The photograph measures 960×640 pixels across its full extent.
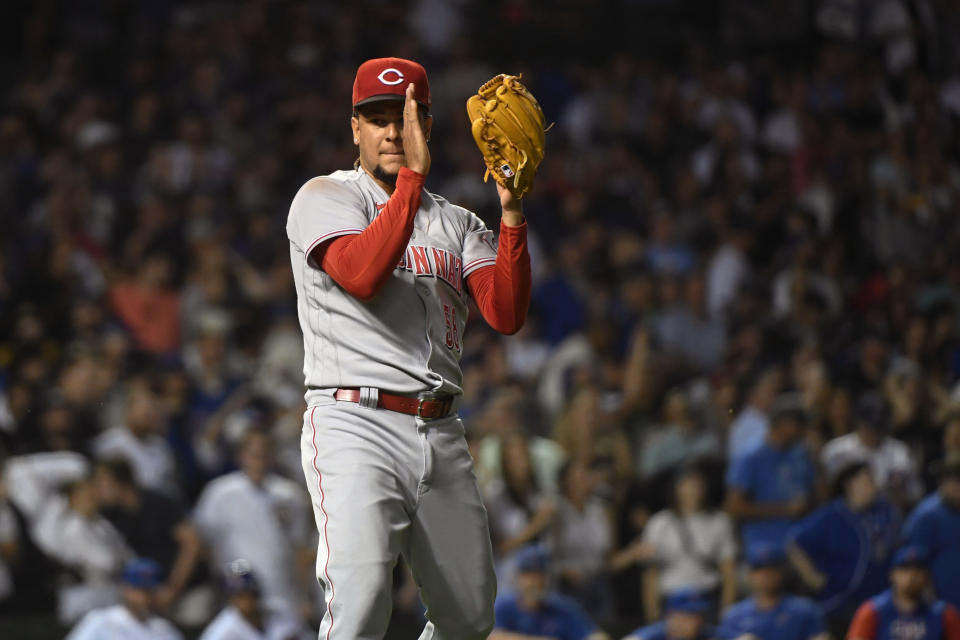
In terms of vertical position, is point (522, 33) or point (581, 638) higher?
point (522, 33)

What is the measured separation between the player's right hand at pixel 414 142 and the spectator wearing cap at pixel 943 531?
4.68m

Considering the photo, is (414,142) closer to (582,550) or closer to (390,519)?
(390,519)

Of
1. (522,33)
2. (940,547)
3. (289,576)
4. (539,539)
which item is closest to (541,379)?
(539,539)

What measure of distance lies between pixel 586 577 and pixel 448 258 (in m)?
4.31

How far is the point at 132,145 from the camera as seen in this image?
34.9 ft

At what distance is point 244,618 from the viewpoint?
6.71m

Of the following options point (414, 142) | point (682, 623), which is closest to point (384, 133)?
point (414, 142)

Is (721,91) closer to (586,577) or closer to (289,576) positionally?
(586,577)

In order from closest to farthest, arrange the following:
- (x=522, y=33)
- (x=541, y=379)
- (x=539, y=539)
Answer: (x=539, y=539)
(x=541, y=379)
(x=522, y=33)

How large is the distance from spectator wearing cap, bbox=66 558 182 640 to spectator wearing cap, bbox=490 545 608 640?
1.67m

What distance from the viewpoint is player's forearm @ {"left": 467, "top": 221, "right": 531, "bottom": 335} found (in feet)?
11.7

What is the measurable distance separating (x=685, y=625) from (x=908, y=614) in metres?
1.06

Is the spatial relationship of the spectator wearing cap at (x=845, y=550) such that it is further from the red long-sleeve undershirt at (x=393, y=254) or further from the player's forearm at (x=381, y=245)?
the player's forearm at (x=381, y=245)

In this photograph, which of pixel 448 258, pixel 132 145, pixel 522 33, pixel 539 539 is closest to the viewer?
pixel 448 258
